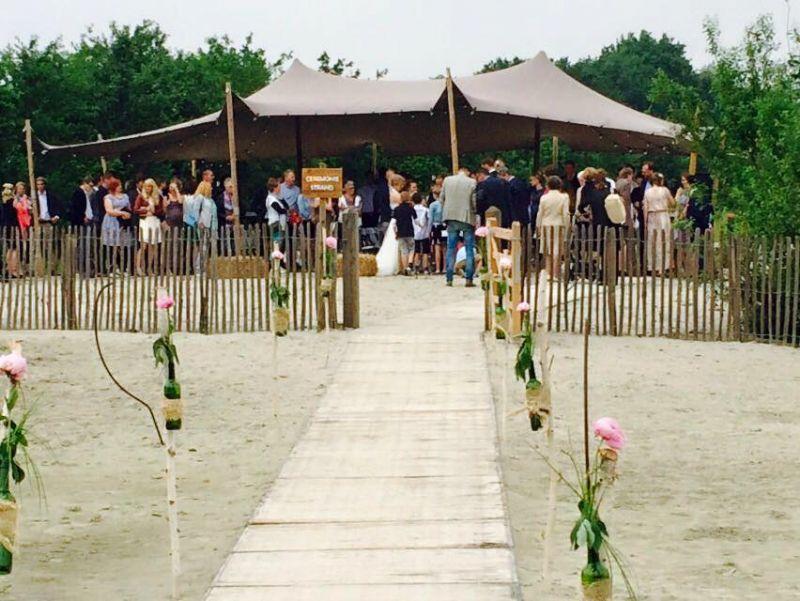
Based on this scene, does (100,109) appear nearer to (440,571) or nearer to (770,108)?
(770,108)

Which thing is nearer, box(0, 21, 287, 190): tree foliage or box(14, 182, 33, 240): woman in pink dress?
box(14, 182, 33, 240): woman in pink dress

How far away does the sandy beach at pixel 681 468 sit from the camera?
8.02 metres

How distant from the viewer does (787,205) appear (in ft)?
58.3

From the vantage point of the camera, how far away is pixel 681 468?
434 inches

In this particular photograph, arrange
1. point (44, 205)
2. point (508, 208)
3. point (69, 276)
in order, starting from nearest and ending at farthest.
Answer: point (69, 276)
point (508, 208)
point (44, 205)

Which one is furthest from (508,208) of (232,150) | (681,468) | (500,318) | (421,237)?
(681,468)

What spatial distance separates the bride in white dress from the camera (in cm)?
2470

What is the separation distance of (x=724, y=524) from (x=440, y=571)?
234cm

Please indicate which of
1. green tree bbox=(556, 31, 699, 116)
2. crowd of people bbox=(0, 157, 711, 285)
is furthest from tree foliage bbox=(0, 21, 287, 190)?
green tree bbox=(556, 31, 699, 116)

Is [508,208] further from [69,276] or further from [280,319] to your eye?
[280,319]

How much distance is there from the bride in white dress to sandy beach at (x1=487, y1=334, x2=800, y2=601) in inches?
291

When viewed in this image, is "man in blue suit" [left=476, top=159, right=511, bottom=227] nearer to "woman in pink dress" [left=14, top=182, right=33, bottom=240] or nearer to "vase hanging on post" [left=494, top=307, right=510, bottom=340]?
"woman in pink dress" [left=14, top=182, right=33, bottom=240]

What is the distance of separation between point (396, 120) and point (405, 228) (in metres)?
3.98

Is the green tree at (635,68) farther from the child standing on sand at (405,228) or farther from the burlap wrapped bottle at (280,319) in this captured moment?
the burlap wrapped bottle at (280,319)
